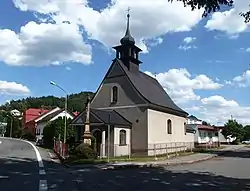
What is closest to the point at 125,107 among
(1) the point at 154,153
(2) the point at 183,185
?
(1) the point at 154,153

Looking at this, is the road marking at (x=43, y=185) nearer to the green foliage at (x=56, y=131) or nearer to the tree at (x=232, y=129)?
the green foliage at (x=56, y=131)

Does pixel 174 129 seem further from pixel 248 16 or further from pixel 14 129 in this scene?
pixel 14 129

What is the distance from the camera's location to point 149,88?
41.4 m

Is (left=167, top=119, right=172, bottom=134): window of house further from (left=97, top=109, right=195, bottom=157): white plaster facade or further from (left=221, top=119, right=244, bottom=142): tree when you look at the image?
(left=221, top=119, right=244, bottom=142): tree

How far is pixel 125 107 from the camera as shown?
120 ft

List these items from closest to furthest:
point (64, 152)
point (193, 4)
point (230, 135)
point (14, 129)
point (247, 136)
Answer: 1. point (193, 4)
2. point (64, 152)
3. point (230, 135)
4. point (14, 129)
5. point (247, 136)

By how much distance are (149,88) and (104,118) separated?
10.4 metres

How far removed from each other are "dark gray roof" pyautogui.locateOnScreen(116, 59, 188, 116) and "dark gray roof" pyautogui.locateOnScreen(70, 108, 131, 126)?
10.9 ft

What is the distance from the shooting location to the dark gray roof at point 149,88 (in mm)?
37228

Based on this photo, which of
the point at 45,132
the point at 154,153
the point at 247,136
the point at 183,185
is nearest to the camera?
the point at 183,185

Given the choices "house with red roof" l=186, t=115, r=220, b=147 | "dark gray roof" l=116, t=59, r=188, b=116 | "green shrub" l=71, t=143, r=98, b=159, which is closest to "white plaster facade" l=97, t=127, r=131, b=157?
"green shrub" l=71, t=143, r=98, b=159

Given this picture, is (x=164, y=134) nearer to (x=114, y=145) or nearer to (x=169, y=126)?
(x=169, y=126)

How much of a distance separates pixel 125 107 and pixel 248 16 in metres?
24.6

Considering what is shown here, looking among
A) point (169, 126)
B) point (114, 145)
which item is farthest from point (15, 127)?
point (114, 145)
